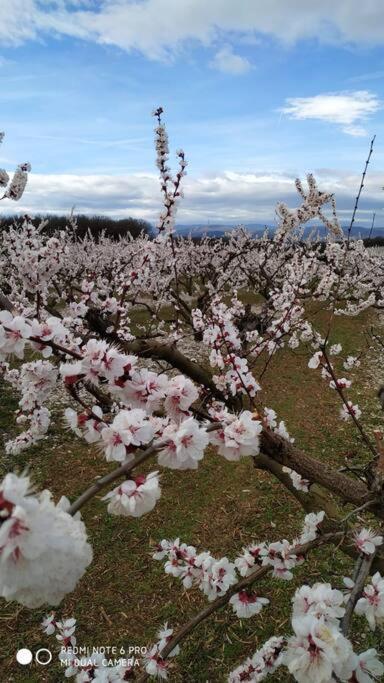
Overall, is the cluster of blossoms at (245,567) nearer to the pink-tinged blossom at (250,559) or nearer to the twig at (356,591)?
the pink-tinged blossom at (250,559)

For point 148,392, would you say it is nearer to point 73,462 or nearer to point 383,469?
point 383,469

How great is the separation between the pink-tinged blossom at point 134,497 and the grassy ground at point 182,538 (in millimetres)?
3166

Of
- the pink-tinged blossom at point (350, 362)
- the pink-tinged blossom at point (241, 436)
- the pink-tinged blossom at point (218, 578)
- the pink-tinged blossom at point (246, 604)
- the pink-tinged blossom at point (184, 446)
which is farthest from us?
the pink-tinged blossom at point (350, 362)

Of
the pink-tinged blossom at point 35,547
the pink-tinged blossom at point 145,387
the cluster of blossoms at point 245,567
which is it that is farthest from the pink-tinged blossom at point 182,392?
the cluster of blossoms at point 245,567

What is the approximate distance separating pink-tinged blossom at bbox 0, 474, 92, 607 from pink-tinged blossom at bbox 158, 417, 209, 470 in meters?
0.41

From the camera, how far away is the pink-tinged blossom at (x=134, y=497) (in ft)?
4.00

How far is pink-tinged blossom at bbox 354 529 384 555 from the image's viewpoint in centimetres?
196

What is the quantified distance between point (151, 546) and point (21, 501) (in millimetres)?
4814

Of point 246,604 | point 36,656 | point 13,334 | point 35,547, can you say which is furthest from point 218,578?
point 36,656

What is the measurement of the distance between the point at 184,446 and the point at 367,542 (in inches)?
46.2

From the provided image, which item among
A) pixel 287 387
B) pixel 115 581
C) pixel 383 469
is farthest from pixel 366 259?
pixel 383 469

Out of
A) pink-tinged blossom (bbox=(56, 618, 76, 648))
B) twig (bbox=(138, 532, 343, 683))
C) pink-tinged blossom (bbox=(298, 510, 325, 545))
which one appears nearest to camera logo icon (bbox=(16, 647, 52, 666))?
pink-tinged blossom (bbox=(56, 618, 76, 648))

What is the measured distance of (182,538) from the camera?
207 inches

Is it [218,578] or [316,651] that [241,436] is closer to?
[316,651]
